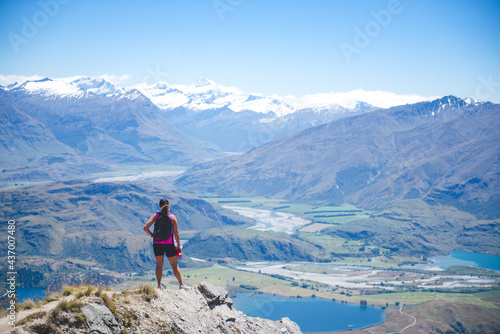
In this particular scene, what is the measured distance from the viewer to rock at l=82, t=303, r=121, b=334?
15875 mm

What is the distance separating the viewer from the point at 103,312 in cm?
1638

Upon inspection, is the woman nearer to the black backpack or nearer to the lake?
the black backpack

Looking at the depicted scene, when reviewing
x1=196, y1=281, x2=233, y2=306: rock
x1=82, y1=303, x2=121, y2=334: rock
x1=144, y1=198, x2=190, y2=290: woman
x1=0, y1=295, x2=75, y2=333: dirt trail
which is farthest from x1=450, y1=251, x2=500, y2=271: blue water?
x1=0, y1=295, x2=75, y2=333: dirt trail

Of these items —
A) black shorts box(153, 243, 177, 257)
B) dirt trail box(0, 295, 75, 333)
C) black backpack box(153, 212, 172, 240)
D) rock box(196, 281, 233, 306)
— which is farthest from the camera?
rock box(196, 281, 233, 306)

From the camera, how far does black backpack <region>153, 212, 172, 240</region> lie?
18.4m

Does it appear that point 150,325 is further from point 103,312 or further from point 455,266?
point 455,266

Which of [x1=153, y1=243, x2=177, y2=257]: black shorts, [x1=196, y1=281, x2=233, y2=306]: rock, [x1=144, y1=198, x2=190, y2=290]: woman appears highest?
[x1=144, y1=198, x2=190, y2=290]: woman

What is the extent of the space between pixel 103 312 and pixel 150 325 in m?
1.93

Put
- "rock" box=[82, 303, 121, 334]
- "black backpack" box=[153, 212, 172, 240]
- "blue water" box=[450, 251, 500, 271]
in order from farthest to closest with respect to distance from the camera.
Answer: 1. "blue water" box=[450, 251, 500, 271]
2. "black backpack" box=[153, 212, 172, 240]
3. "rock" box=[82, 303, 121, 334]

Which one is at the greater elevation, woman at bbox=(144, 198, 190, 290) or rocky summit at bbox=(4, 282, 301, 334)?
woman at bbox=(144, 198, 190, 290)

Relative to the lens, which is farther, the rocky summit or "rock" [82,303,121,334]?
"rock" [82,303,121,334]

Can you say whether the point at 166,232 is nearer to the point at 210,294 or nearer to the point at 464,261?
the point at 210,294

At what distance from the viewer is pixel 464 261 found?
18675 cm

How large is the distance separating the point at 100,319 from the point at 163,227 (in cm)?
410
